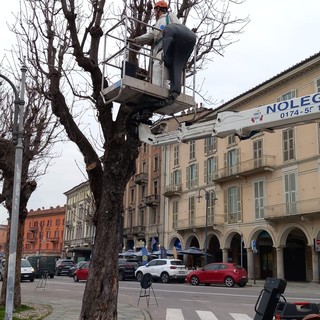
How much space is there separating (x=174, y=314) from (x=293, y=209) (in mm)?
19784

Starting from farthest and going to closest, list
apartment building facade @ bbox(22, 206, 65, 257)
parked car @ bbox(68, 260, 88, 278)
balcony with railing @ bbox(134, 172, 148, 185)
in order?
apartment building facade @ bbox(22, 206, 65, 257)
balcony with railing @ bbox(134, 172, 148, 185)
parked car @ bbox(68, 260, 88, 278)

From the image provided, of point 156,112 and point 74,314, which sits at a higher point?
point 156,112

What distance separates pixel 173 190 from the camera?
154 ft

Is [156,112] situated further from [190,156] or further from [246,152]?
[190,156]

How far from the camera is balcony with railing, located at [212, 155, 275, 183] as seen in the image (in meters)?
34.8

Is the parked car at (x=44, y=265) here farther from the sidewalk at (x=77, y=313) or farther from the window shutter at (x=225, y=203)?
the sidewalk at (x=77, y=313)

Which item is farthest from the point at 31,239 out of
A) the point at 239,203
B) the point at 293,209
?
the point at 293,209

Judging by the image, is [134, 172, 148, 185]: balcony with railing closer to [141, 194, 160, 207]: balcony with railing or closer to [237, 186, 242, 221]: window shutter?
[141, 194, 160, 207]: balcony with railing

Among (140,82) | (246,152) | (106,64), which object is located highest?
(246,152)

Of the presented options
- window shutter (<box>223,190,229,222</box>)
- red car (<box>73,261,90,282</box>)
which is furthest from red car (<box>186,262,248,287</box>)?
window shutter (<box>223,190,229,222</box>)

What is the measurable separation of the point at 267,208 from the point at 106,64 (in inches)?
1088

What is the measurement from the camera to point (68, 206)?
90750mm

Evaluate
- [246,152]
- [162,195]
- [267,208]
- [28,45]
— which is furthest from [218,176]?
[28,45]

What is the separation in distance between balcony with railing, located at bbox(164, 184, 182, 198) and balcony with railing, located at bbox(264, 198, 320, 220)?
43.4ft
